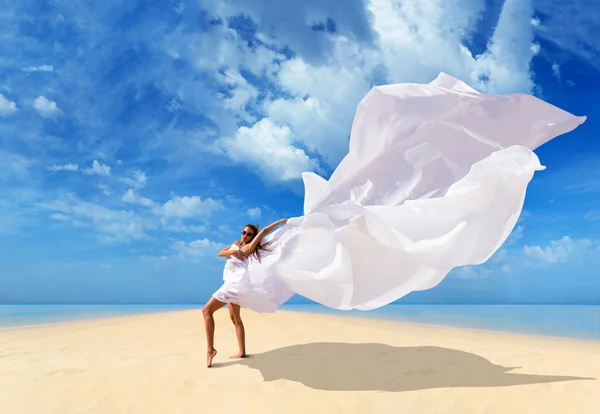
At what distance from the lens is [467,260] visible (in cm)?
503

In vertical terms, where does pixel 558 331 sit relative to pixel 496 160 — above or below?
below

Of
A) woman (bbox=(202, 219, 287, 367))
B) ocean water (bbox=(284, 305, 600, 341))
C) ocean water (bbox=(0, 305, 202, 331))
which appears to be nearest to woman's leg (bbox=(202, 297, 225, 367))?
woman (bbox=(202, 219, 287, 367))

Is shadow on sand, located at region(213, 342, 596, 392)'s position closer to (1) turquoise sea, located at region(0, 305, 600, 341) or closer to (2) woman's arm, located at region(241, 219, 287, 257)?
(2) woman's arm, located at region(241, 219, 287, 257)

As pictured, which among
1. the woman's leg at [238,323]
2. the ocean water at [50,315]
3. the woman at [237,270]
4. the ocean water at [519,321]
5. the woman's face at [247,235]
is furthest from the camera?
the ocean water at [50,315]

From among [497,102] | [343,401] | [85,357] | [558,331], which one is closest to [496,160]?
[497,102]

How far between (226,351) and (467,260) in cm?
431

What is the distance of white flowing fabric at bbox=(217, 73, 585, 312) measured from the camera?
5.10 m

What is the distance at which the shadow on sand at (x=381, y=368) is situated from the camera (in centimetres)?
526

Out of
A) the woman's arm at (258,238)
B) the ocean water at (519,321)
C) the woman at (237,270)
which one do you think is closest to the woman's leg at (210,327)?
the woman at (237,270)

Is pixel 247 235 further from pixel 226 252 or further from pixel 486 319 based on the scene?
pixel 486 319

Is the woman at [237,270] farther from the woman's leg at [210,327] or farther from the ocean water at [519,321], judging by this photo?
the ocean water at [519,321]

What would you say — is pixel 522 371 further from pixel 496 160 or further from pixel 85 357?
pixel 85 357

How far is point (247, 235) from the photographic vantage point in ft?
20.4

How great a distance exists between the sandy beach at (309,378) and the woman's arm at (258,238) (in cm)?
151
